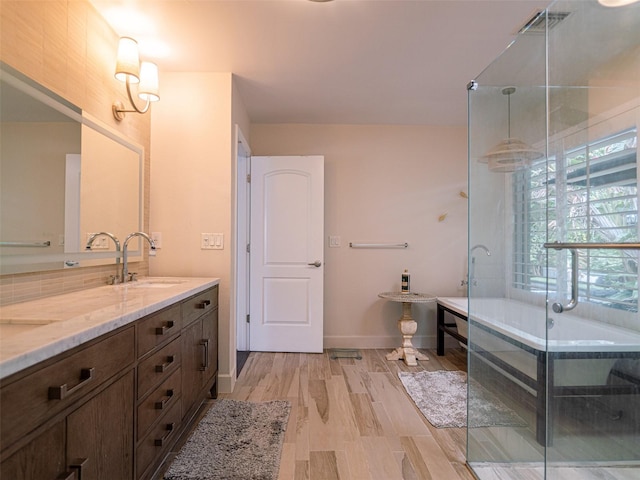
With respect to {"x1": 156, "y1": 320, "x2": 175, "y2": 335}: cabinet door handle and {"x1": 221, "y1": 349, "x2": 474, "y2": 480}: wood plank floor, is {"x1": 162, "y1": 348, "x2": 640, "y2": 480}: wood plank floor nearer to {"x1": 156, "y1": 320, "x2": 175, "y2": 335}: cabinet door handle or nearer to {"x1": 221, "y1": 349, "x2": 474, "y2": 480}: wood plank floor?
{"x1": 221, "y1": 349, "x2": 474, "y2": 480}: wood plank floor

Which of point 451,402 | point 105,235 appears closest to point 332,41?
point 105,235

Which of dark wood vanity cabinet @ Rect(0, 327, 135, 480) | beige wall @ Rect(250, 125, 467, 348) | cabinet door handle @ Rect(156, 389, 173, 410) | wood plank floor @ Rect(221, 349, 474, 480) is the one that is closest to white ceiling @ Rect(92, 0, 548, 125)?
beige wall @ Rect(250, 125, 467, 348)

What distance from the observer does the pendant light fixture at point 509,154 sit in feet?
4.99

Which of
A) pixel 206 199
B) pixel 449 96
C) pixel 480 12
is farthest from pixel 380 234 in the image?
pixel 480 12

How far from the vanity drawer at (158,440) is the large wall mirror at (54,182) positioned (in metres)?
0.87

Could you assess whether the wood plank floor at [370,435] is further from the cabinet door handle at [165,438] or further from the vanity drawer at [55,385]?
the vanity drawer at [55,385]

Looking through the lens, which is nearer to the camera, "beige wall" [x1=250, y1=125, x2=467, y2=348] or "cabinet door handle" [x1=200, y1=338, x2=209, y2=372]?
"cabinet door handle" [x1=200, y1=338, x2=209, y2=372]

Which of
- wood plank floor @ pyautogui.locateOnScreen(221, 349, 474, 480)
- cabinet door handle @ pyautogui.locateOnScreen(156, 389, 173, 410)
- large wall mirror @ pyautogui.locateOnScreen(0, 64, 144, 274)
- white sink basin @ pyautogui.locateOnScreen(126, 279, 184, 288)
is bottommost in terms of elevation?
wood plank floor @ pyautogui.locateOnScreen(221, 349, 474, 480)

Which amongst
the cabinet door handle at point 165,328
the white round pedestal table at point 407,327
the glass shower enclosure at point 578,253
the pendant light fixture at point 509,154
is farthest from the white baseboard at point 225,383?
the pendant light fixture at point 509,154

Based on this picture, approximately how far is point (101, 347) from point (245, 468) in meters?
1.00

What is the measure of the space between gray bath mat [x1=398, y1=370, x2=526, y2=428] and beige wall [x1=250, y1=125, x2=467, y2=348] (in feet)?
2.81

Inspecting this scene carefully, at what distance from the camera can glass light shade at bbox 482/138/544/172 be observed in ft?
4.94

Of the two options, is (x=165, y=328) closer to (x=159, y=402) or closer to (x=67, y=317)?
(x=159, y=402)

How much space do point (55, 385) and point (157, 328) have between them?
1.99 ft
